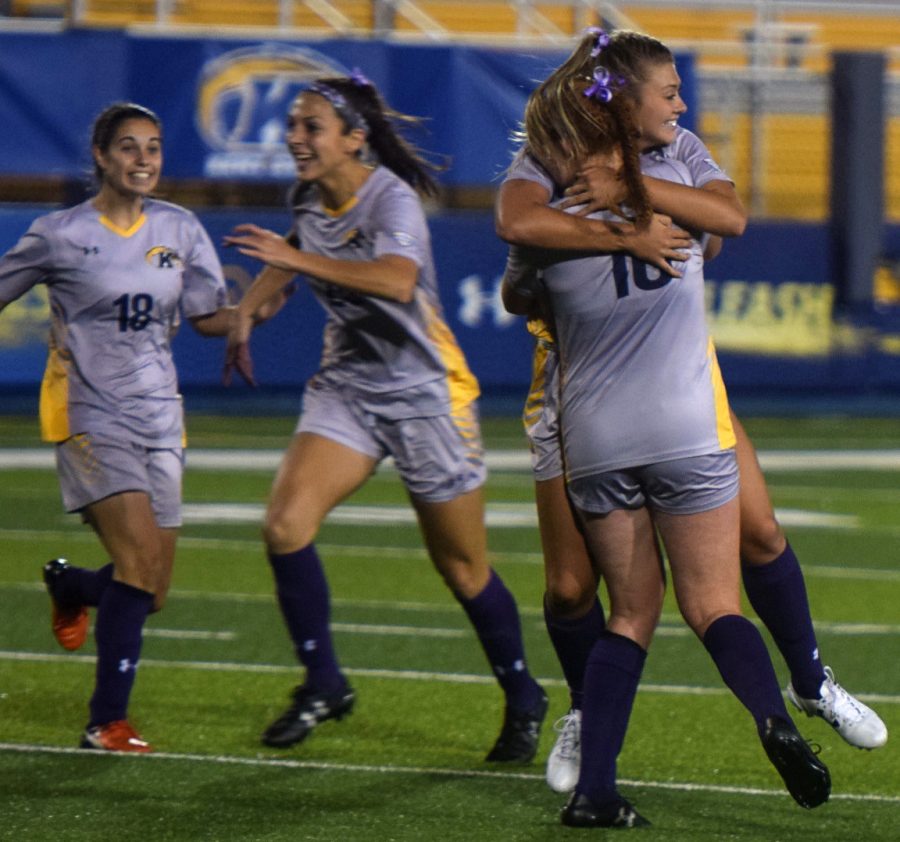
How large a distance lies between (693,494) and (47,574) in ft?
8.60

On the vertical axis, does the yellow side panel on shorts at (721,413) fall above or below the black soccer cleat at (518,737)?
above

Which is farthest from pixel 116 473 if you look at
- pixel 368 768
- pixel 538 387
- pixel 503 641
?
pixel 538 387

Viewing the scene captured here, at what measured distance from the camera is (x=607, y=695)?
4.44 metres

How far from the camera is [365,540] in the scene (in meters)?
10.6

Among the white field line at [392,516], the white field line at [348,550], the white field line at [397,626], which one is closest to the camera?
the white field line at [397,626]

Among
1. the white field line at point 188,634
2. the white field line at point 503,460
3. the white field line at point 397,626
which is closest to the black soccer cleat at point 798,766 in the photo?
the white field line at point 397,626

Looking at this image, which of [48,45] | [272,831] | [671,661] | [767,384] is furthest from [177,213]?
[767,384]

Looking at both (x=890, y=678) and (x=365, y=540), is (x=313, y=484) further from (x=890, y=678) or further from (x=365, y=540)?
(x=365, y=540)

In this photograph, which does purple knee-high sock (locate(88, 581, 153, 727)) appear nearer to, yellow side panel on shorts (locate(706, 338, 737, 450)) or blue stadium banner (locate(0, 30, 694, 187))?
yellow side panel on shorts (locate(706, 338, 737, 450))

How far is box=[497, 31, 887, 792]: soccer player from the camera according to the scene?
425 centimetres

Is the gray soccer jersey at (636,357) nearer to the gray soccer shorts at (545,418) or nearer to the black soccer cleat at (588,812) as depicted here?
the gray soccer shorts at (545,418)

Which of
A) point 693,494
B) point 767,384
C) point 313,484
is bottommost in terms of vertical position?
point 767,384

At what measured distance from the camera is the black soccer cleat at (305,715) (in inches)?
229

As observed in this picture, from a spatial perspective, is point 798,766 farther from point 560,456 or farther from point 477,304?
point 477,304
